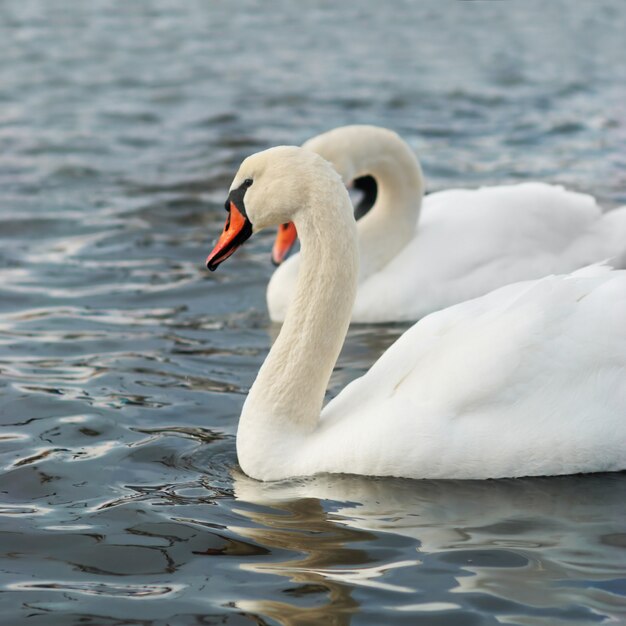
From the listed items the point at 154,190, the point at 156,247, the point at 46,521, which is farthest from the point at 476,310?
the point at 154,190

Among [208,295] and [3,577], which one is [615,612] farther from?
[208,295]

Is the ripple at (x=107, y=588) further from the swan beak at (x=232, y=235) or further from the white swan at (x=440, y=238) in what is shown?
the white swan at (x=440, y=238)

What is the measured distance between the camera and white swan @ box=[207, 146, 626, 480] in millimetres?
5590

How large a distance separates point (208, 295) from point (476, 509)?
13.9 feet

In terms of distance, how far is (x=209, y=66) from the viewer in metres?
19.5

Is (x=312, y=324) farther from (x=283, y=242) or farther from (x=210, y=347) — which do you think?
(x=283, y=242)

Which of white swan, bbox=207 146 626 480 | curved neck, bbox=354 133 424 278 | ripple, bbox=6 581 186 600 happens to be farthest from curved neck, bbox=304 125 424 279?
ripple, bbox=6 581 186 600

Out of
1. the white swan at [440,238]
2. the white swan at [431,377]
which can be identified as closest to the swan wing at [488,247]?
the white swan at [440,238]

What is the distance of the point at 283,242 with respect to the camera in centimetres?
896

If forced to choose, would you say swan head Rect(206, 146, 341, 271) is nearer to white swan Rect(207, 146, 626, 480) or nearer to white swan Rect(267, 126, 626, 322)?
white swan Rect(207, 146, 626, 480)

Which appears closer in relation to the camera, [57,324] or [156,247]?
[57,324]

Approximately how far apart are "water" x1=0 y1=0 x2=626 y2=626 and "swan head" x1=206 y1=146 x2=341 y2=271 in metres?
1.07

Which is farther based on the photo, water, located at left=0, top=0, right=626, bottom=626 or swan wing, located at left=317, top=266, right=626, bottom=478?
swan wing, located at left=317, top=266, right=626, bottom=478

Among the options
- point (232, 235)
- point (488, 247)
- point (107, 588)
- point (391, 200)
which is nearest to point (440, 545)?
point (107, 588)
